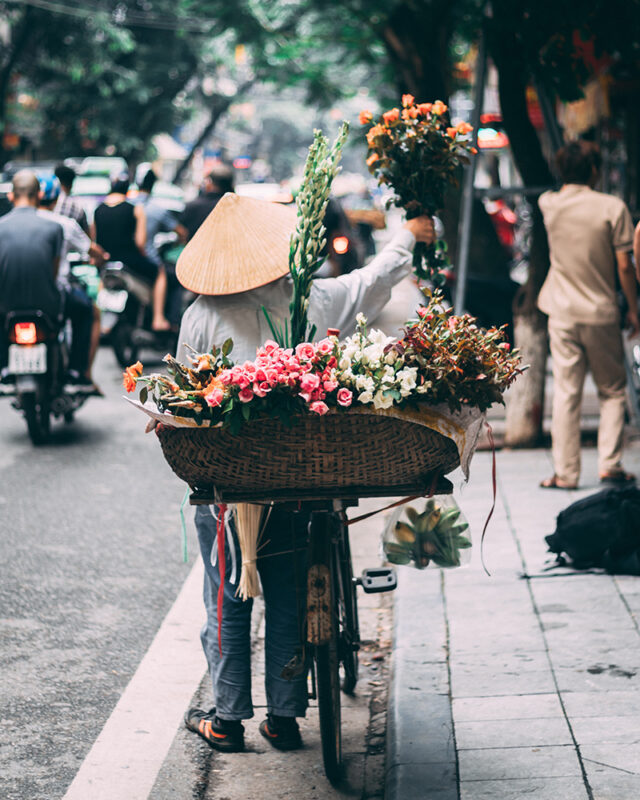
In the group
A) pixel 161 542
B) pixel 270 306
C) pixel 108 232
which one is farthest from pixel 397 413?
pixel 108 232

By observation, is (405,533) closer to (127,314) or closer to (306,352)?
(306,352)

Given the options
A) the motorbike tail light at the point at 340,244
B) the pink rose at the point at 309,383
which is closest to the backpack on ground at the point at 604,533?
the pink rose at the point at 309,383

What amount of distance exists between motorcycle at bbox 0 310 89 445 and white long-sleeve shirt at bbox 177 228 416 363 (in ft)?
16.6

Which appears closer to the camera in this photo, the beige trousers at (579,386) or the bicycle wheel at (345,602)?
the bicycle wheel at (345,602)

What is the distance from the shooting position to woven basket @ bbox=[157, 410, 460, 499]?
3232 millimetres

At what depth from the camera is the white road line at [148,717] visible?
12.5ft

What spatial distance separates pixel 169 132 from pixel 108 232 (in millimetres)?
22766

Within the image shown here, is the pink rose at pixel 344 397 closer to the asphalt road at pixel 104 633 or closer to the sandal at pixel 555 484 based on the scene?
the asphalt road at pixel 104 633

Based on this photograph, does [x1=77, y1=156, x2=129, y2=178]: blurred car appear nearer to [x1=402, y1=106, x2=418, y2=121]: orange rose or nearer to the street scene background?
the street scene background

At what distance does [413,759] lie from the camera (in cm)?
371

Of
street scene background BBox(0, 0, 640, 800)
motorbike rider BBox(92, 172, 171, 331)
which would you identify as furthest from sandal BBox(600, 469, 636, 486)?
motorbike rider BBox(92, 172, 171, 331)

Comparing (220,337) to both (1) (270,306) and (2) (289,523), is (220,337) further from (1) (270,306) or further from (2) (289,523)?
(2) (289,523)

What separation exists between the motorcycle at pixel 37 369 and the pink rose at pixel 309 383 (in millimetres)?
5903

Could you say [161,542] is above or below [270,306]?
below
